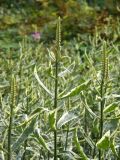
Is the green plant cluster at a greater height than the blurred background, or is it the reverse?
the blurred background

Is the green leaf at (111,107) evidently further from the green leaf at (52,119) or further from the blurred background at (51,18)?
the blurred background at (51,18)

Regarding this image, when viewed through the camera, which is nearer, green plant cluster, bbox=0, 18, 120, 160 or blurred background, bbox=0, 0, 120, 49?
green plant cluster, bbox=0, 18, 120, 160

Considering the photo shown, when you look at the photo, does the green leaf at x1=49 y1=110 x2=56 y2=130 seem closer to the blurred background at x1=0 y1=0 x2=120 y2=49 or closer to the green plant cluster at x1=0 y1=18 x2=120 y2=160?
the green plant cluster at x1=0 y1=18 x2=120 y2=160

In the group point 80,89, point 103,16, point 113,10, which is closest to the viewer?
point 80,89

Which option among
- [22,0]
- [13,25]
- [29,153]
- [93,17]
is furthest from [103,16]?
[29,153]

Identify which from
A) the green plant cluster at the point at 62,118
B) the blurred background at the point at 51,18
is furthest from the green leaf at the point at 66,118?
the blurred background at the point at 51,18

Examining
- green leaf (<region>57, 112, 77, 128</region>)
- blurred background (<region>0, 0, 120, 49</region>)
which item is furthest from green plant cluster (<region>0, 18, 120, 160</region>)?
blurred background (<region>0, 0, 120, 49</region>)

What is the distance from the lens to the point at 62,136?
1697mm

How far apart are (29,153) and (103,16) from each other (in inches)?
197

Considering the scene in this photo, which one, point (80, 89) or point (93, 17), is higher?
point (93, 17)

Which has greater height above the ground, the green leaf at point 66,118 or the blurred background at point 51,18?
the blurred background at point 51,18

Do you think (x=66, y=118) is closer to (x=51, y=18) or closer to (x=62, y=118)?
(x=62, y=118)

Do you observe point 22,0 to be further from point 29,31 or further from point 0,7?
point 29,31

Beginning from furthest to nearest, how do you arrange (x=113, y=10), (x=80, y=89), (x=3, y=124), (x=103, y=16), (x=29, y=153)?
(x=113, y=10) < (x=103, y=16) < (x=29, y=153) < (x=3, y=124) < (x=80, y=89)
